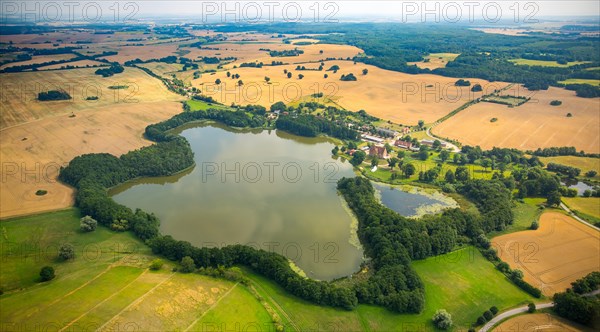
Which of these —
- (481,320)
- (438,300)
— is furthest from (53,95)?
(481,320)

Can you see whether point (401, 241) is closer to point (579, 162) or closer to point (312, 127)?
point (312, 127)

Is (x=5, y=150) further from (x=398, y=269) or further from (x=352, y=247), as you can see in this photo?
(x=398, y=269)

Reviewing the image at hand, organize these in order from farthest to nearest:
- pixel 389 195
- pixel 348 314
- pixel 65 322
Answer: pixel 389 195, pixel 348 314, pixel 65 322

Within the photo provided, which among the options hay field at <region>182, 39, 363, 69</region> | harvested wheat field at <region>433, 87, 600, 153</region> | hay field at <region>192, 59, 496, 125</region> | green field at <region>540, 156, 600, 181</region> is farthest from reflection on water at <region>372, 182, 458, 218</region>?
hay field at <region>182, 39, 363, 69</region>

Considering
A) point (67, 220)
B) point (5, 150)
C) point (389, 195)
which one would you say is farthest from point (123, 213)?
point (389, 195)

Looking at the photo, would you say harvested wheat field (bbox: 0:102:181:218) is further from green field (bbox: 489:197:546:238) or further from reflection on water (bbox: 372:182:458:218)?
green field (bbox: 489:197:546:238)

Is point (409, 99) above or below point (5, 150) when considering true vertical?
above
